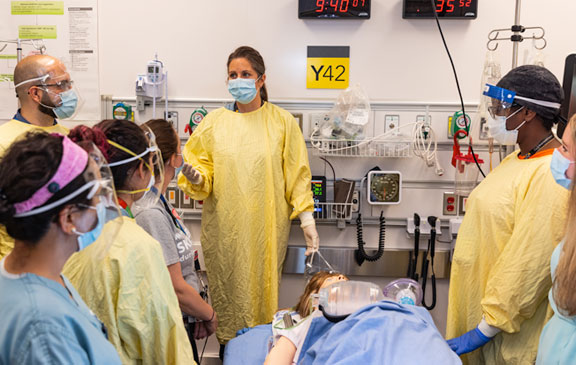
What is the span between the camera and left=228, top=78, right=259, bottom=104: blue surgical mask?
8.37 ft

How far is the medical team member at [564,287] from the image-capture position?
1311mm

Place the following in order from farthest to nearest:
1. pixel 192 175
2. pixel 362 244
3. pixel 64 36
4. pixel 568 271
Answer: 1. pixel 64 36
2. pixel 362 244
3. pixel 192 175
4. pixel 568 271

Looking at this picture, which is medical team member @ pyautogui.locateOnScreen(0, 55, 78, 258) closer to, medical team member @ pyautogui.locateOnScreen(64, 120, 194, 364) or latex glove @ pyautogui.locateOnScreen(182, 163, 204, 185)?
latex glove @ pyautogui.locateOnScreen(182, 163, 204, 185)

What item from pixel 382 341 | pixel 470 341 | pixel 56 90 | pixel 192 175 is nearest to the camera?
pixel 382 341

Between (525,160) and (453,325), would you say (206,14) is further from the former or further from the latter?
(453,325)

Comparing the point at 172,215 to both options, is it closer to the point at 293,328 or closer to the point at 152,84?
the point at 293,328

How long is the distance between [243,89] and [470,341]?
62.1 inches

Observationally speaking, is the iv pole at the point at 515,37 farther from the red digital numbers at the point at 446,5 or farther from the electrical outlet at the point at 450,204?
the electrical outlet at the point at 450,204

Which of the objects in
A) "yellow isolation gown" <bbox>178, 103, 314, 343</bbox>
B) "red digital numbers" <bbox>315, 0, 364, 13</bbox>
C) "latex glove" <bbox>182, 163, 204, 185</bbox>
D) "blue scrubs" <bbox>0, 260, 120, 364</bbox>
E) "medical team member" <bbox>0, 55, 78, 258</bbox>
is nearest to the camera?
"blue scrubs" <bbox>0, 260, 120, 364</bbox>

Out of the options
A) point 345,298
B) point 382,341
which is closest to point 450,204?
point 345,298

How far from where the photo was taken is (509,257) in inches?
71.4

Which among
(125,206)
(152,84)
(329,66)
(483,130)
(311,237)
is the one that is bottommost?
(311,237)

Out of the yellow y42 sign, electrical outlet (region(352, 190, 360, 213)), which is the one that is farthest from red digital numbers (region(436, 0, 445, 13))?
electrical outlet (region(352, 190, 360, 213))

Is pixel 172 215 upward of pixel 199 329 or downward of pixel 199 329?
upward
